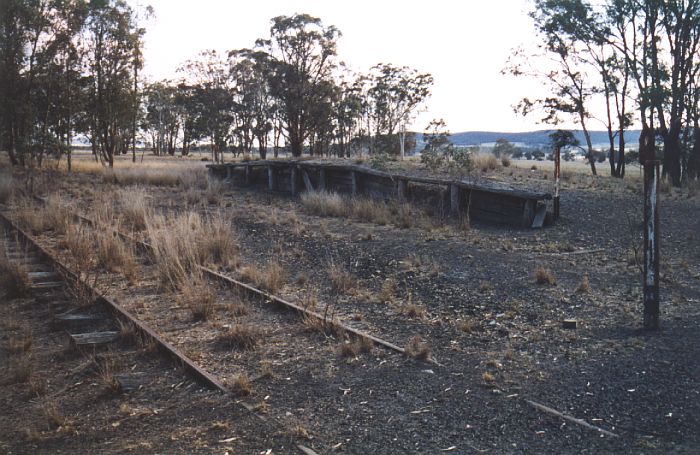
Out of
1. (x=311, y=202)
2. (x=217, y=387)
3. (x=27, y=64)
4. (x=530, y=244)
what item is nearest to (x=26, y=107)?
(x=27, y=64)

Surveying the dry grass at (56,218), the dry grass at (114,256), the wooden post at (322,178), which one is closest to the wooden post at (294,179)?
the wooden post at (322,178)

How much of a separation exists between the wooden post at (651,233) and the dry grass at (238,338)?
13.1ft

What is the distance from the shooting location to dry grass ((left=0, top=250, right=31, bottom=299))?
28.2 ft

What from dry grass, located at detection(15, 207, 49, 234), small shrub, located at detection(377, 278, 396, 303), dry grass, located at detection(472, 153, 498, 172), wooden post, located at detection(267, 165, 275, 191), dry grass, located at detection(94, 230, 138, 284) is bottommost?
small shrub, located at detection(377, 278, 396, 303)

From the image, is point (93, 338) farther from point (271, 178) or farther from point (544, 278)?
point (271, 178)

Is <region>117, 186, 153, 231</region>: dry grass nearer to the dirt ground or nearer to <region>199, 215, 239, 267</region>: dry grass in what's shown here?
<region>199, 215, 239, 267</region>: dry grass

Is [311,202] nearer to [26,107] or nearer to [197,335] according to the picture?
[197,335]

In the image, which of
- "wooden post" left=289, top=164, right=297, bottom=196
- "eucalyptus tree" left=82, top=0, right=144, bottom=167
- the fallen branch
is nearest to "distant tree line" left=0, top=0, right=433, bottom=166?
"eucalyptus tree" left=82, top=0, right=144, bottom=167

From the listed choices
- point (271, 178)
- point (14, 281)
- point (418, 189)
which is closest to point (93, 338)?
point (14, 281)

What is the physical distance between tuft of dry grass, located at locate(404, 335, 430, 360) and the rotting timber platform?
782cm

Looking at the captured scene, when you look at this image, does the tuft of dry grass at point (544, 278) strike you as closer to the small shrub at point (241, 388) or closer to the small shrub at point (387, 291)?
the small shrub at point (387, 291)

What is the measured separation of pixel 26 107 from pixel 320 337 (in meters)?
37.0

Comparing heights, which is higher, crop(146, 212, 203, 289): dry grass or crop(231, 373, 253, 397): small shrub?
crop(146, 212, 203, 289): dry grass

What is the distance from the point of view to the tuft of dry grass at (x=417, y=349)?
19.8ft
